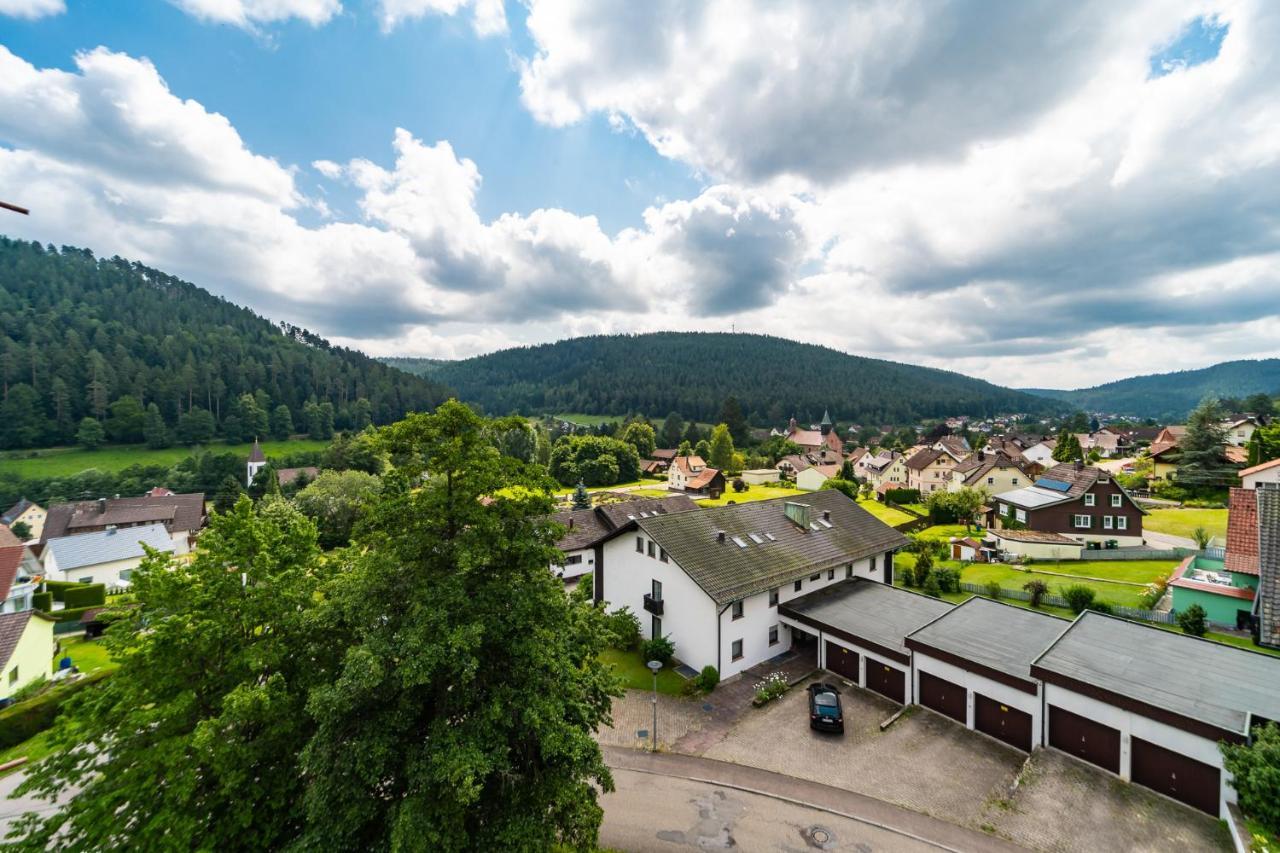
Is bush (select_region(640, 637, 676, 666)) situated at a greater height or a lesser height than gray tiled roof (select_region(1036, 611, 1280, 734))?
lesser

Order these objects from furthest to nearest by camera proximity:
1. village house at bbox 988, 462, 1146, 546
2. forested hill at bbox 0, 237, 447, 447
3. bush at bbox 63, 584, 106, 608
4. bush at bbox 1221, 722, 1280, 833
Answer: forested hill at bbox 0, 237, 447, 447 → village house at bbox 988, 462, 1146, 546 → bush at bbox 63, 584, 106, 608 → bush at bbox 1221, 722, 1280, 833

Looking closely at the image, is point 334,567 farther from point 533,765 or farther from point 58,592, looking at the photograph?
point 58,592

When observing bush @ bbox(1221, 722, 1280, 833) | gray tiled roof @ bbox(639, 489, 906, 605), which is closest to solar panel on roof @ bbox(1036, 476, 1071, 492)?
gray tiled roof @ bbox(639, 489, 906, 605)

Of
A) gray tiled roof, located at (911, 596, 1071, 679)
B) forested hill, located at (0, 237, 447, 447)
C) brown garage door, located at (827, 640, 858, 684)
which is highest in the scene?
forested hill, located at (0, 237, 447, 447)

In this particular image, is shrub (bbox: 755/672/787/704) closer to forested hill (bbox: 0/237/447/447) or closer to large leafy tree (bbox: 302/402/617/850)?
large leafy tree (bbox: 302/402/617/850)

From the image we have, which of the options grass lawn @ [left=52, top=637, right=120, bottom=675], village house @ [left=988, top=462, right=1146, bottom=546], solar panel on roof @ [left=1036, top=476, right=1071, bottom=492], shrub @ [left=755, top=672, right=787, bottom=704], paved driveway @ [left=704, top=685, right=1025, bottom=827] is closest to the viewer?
paved driveway @ [left=704, top=685, right=1025, bottom=827]

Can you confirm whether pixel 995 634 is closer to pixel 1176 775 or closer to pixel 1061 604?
pixel 1176 775
